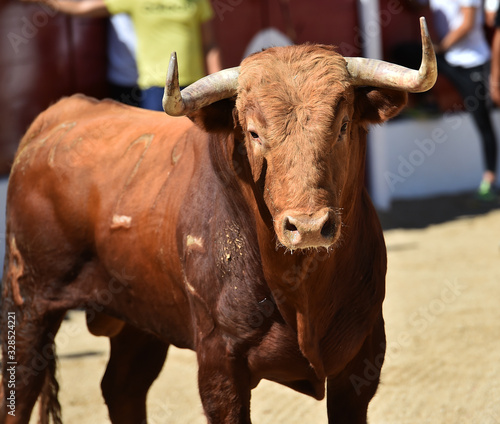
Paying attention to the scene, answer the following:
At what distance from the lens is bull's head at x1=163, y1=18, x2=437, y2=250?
255 centimetres

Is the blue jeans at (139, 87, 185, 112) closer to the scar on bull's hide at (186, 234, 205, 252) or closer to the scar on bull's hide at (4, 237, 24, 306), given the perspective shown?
the scar on bull's hide at (4, 237, 24, 306)

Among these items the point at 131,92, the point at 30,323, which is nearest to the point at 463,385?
the point at 30,323

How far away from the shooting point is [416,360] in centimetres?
514

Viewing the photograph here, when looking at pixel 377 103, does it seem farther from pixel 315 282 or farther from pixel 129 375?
pixel 129 375

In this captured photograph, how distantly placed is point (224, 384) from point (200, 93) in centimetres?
97

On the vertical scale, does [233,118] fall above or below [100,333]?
above

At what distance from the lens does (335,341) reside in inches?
120

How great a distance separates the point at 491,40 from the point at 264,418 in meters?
7.26

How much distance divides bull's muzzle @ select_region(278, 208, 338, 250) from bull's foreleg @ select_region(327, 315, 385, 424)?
770 mm

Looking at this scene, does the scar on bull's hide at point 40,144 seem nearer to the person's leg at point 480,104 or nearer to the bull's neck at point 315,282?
the bull's neck at point 315,282

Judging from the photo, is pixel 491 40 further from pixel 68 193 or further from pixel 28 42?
pixel 68 193

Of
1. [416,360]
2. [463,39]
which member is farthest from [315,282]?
[463,39]

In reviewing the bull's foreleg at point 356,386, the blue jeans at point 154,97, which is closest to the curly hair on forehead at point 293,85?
the bull's foreleg at point 356,386

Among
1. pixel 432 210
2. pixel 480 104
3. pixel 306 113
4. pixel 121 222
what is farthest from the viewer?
pixel 480 104
